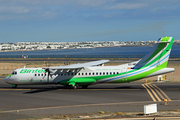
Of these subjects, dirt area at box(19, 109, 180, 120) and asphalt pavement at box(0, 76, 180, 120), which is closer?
dirt area at box(19, 109, 180, 120)

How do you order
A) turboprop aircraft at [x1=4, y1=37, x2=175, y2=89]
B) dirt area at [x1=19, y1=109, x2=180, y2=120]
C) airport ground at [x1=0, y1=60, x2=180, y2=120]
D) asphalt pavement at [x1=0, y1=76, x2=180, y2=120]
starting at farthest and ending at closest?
turboprop aircraft at [x1=4, y1=37, x2=175, y2=89] < asphalt pavement at [x1=0, y1=76, x2=180, y2=120] < airport ground at [x1=0, y1=60, x2=180, y2=120] < dirt area at [x1=19, y1=109, x2=180, y2=120]

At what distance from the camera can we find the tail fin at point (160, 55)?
3238 cm

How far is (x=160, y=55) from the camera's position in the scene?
108ft

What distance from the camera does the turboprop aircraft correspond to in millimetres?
32750

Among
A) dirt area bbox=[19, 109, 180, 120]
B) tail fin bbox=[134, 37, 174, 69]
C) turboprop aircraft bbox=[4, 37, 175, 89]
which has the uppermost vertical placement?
tail fin bbox=[134, 37, 174, 69]

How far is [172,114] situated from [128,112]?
12.2 feet

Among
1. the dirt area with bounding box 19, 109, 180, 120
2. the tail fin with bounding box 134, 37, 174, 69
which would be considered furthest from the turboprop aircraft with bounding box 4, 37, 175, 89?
the dirt area with bounding box 19, 109, 180, 120

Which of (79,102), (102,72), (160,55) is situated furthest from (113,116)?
(160,55)

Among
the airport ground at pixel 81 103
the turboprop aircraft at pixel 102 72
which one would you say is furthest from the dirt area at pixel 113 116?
the turboprop aircraft at pixel 102 72

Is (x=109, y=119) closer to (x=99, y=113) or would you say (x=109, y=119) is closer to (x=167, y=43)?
(x=99, y=113)

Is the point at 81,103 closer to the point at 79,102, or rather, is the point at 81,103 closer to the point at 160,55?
the point at 79,102

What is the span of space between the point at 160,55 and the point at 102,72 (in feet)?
28.2

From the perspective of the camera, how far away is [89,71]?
117ft

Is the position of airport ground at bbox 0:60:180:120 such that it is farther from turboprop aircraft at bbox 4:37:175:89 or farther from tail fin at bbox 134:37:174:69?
tail fin at bbox 134:37:174:69
